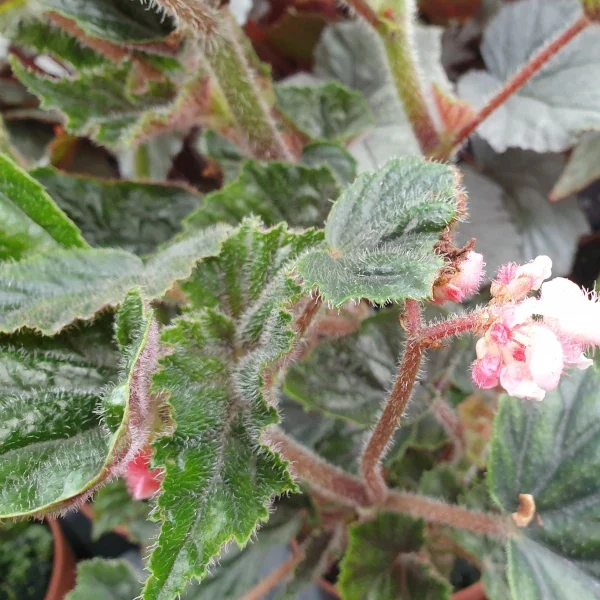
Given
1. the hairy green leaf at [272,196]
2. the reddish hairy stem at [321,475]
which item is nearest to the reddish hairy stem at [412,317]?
the reddish hairy stem at [321,475]

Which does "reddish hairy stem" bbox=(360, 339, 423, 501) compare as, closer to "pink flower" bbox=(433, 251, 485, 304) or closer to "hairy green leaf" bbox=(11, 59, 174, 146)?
"pink flower" bbox=(433, 251, 485, 304)

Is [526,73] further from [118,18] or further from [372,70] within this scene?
[118,18]

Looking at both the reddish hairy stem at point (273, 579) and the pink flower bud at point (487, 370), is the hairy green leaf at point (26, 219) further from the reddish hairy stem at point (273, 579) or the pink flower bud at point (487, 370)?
the reddish hairy stem at point (273, 579)

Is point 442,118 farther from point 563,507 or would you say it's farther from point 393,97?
point 563,507

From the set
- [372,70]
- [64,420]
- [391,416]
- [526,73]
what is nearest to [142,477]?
[64,420]

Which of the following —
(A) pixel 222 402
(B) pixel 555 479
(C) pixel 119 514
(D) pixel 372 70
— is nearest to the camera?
(A) pixel 222 402

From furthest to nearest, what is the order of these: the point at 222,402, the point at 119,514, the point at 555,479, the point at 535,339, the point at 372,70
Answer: the point at 372,70, the point at 119,514, the point at 555,479, the point at 222,402, the point at 535,339

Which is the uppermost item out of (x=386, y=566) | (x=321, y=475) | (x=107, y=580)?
(x=321, y=475)
